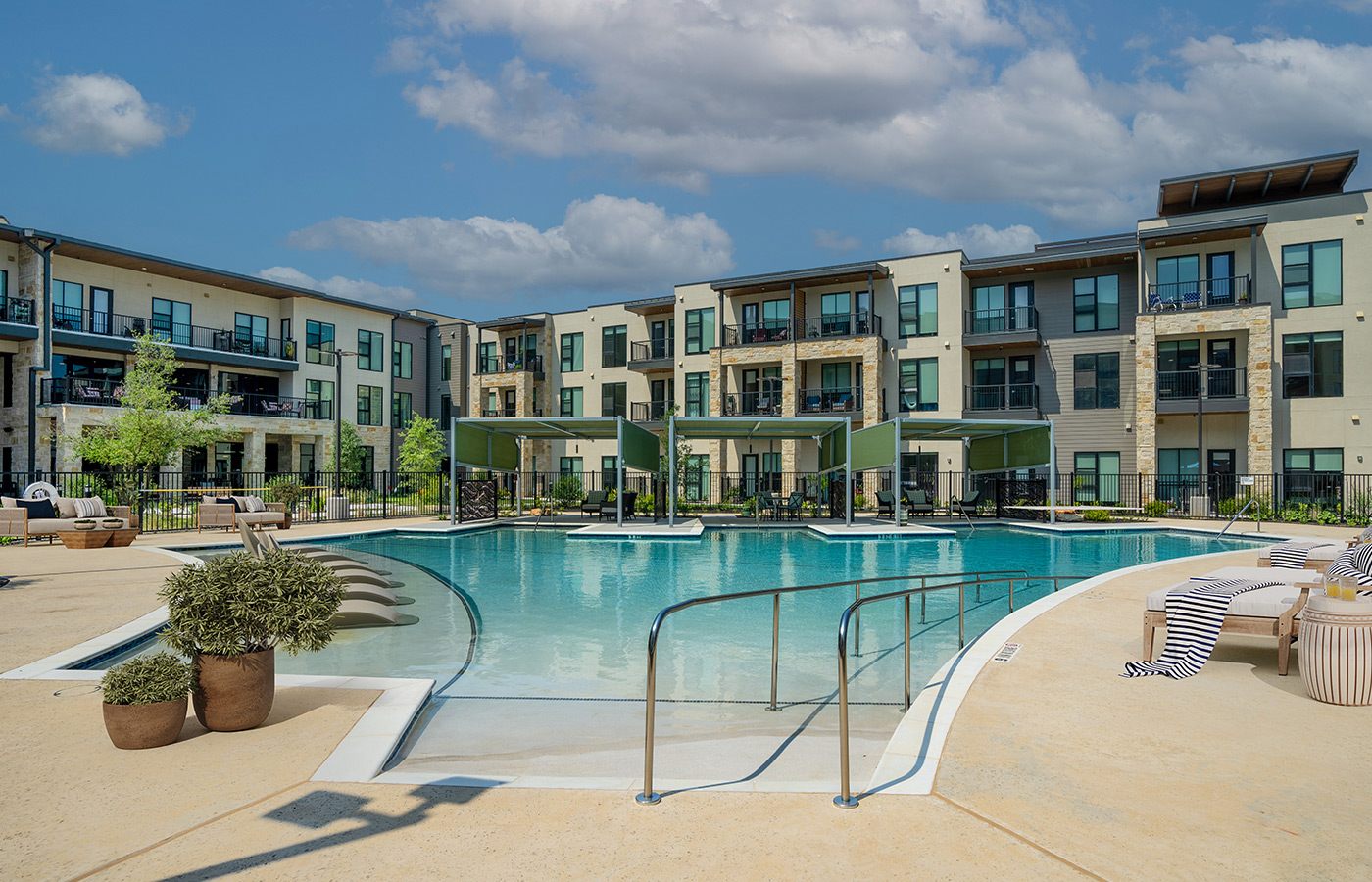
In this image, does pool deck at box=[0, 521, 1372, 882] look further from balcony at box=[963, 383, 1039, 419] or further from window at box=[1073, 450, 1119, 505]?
balcony at box=[963, 383, 1039, 419]

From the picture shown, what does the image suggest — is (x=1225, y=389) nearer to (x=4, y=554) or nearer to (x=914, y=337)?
(x=914, y=337)

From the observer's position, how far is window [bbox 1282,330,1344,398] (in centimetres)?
2669

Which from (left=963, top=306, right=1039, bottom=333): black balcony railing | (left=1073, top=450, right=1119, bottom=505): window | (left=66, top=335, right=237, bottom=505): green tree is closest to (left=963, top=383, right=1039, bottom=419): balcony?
(left=963, top=306, right=1039, bottom=333): black balcony railing

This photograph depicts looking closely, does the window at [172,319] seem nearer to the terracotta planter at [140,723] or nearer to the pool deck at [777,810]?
the pool deck at [777,810]

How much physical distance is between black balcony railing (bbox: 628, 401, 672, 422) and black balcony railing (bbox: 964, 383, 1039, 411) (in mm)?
13703

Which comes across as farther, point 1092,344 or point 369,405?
point 369,405

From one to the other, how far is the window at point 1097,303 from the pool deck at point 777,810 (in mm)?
28733

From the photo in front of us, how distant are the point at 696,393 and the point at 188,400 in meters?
22.0

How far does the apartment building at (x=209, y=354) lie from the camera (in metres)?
30.3

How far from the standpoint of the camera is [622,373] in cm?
4091

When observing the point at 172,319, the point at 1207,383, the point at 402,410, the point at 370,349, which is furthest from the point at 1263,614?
the point at 402,410

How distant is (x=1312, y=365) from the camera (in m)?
27.0

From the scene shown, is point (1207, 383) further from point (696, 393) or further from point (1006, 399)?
point (696, 393)

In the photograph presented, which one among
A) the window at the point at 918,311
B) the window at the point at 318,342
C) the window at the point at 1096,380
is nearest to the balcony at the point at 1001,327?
the window at the point at 918,311
